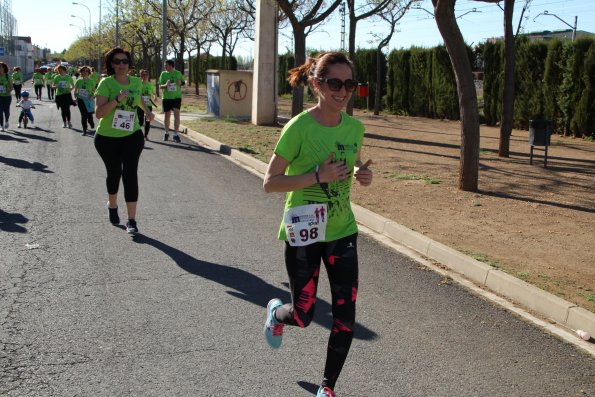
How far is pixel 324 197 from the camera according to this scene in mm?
3594

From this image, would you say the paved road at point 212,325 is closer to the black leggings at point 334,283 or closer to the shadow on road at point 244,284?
the shadow on road at point 244,284

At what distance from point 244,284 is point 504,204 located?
4.90 m

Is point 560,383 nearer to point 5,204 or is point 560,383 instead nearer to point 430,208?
point 430,208

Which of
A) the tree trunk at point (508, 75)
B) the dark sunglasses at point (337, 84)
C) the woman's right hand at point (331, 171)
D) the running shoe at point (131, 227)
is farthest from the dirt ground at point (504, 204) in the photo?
the running shoe at point (131, 227)

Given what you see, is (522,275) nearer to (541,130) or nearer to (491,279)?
(491,279)

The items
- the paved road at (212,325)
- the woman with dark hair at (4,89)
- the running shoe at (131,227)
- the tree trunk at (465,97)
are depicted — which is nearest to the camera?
the paved road at (212,325)

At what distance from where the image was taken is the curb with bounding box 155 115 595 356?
500 cm

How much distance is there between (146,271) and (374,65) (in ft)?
93.1

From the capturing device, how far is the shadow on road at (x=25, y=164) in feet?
39.0

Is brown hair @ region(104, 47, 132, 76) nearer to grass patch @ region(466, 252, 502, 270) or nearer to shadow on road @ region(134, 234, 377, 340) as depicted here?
shadow on road @ region(134, 234, 377, 340)

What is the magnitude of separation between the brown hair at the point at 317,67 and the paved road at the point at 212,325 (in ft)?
5.64

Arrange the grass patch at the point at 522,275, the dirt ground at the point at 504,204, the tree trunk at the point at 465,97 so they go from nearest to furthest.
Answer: the grass patch at the point at 522,275
the dirt ground at the point at 504,204
the tree trunk at the point at 465,97

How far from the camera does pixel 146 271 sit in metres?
6.01

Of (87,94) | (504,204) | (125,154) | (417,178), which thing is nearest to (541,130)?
(417,178)
